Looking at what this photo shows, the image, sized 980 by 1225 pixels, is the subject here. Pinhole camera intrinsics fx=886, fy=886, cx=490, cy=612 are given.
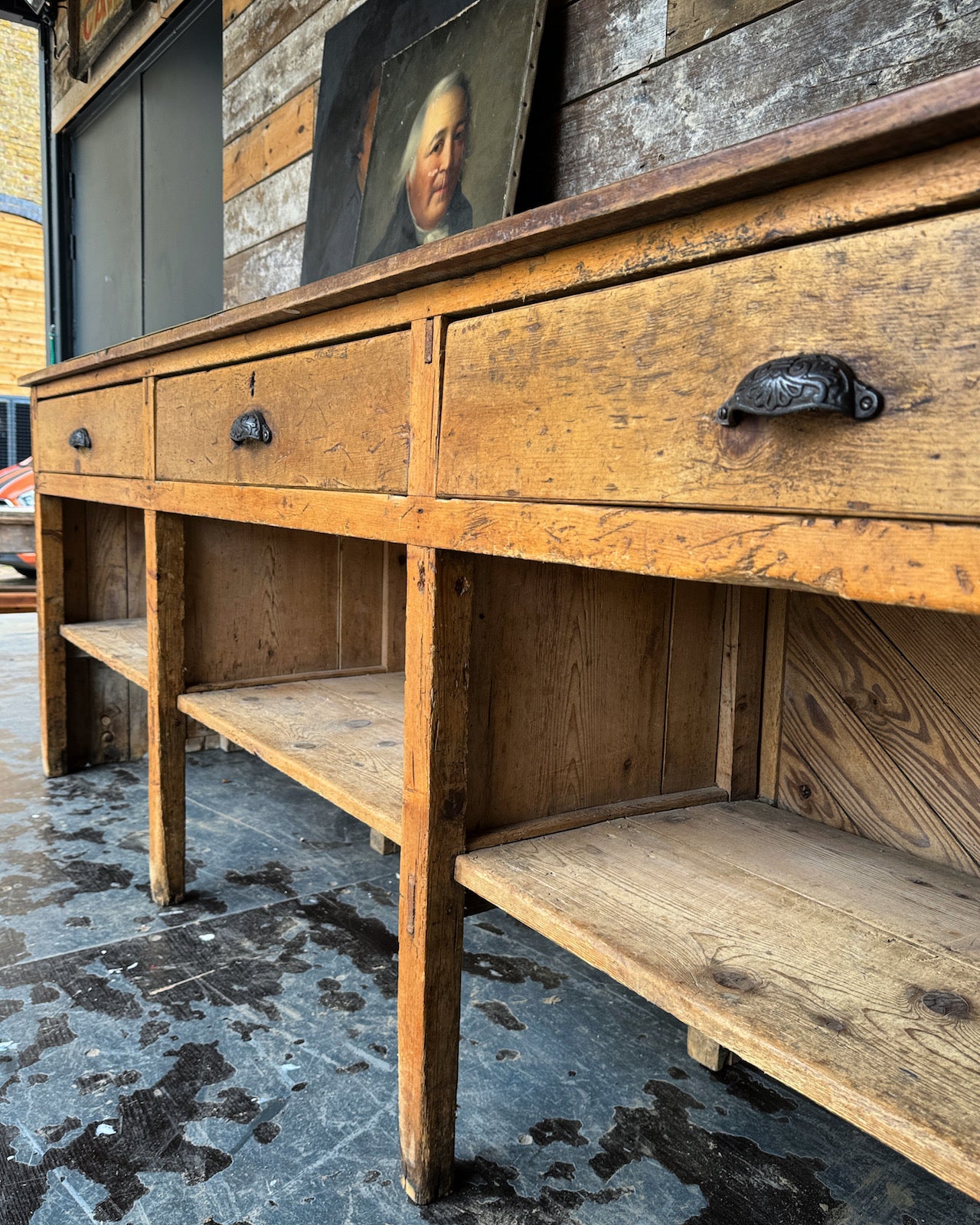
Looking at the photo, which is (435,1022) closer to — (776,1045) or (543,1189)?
(543,1189)

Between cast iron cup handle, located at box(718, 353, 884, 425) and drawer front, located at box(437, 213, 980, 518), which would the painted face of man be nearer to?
drawer front, located at box(437, 213, 980, 518)

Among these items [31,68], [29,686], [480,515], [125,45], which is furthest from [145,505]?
[31,68]

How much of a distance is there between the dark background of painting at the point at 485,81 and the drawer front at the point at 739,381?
2.58ft

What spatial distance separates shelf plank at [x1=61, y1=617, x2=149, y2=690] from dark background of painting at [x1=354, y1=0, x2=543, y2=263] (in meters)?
1.09

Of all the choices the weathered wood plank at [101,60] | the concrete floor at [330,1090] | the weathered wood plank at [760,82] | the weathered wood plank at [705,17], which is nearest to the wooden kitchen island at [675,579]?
the concrete floor at [330,1090]

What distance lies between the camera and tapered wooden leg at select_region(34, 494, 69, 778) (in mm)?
2303

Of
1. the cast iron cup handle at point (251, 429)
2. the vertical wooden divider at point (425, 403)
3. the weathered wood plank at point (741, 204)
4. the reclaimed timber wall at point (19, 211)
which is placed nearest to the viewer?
the weathered wood plank at point (741, 204)

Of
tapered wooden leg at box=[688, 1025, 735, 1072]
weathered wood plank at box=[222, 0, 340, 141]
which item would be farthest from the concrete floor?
weathered wood plank at box=[222, 0, 340, 141]

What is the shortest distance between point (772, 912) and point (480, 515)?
17.9 inches

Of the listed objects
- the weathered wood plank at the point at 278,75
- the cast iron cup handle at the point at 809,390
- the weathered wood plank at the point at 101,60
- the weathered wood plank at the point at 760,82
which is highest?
the weathered wood plank at the point at 101,60

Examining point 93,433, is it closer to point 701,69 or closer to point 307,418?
point 307,418

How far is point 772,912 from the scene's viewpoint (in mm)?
808

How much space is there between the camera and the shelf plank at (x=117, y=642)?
1798 millimetres

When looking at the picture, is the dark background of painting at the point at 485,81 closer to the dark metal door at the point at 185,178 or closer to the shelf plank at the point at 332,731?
the shelf plank at the point at 332,731
